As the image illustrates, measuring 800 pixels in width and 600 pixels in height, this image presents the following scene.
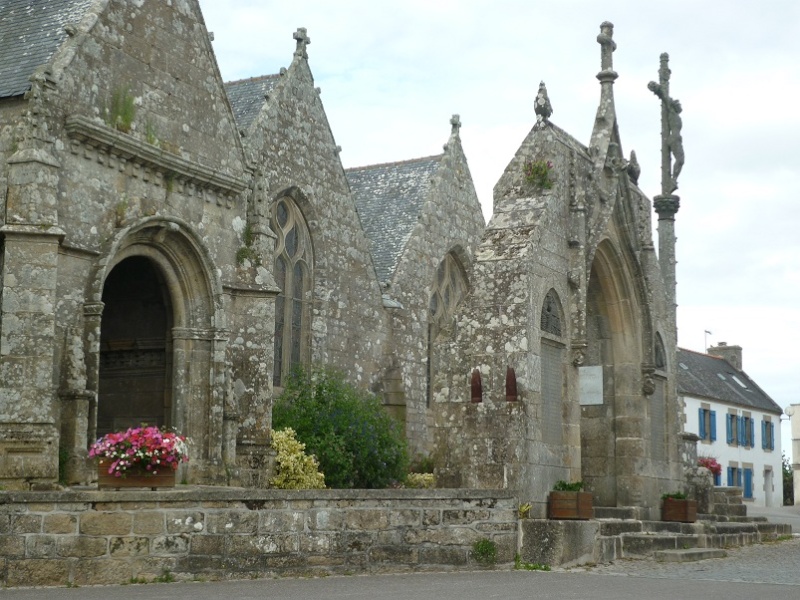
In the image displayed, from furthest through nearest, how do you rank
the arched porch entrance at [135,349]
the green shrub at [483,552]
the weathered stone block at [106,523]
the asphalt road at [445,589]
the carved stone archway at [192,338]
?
1. the arched porch entrance at [135,349]
2. the carved stone archway at [192,338]
3. the green shrub at [483,552]
4. the weathered stone block at [106,523]
5. the asphalt road at [445,589]

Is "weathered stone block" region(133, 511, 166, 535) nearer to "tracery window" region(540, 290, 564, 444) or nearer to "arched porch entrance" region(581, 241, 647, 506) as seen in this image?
"tracery window" region(540, 290, 564, 444)

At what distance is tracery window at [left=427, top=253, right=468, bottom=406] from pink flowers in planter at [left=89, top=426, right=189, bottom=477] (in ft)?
42.8

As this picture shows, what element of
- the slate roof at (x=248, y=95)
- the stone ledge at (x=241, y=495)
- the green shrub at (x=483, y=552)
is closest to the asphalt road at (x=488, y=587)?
the green shrub at (x=483, y=552)

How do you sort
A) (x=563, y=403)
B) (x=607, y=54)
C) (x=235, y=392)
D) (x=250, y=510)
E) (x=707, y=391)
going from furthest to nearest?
(x=707, y=391) < (x=607, y=54) < (x=235, y=392) < (x=563, y=403) < (x=250, y=510)

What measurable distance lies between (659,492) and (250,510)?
29.8 ft

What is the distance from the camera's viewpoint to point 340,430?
18.5 m

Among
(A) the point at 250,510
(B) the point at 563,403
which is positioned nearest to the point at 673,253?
(B) the point at 563,403

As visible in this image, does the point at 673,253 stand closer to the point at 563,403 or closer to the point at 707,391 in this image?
the point at 563,403

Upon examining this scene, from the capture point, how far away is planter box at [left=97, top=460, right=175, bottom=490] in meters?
10.8

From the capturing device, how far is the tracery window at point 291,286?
65.8ft

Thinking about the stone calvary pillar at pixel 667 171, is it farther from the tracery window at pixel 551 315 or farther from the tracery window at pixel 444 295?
the tracery window at pixel 444 295

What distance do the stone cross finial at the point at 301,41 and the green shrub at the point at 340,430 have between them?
586 cm

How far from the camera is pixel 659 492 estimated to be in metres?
17.7

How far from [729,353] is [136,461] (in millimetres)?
43882
